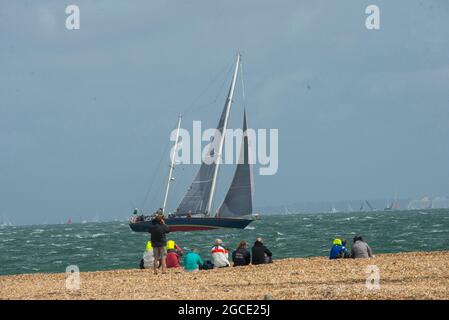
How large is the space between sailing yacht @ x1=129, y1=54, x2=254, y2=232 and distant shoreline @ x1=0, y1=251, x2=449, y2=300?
6371cm

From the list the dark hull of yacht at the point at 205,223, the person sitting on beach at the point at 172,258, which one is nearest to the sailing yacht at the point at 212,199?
the dark hull of yacht at the point at 205,223

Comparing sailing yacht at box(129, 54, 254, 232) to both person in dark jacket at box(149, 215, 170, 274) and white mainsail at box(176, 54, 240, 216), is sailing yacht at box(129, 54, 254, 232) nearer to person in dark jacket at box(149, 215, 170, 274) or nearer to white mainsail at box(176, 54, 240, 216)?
white mainsail at box(176, 54, 240, 216)

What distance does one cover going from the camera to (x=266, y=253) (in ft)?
101

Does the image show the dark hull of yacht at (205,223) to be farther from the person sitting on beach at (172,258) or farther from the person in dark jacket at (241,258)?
the person in dark jacket at (241,258)

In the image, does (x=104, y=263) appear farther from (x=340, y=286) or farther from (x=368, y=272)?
(x=340, y=286)

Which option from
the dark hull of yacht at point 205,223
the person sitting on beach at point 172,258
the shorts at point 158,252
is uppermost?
the shorts at point 158,252

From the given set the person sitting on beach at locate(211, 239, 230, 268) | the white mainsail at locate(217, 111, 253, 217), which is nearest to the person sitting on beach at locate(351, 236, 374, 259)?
the person sitting on beach at locate(211, 239, 230, 268)

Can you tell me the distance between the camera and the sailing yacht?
94.6 metres

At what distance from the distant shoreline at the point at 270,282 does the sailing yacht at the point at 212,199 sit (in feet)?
209

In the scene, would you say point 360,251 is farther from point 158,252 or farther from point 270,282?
point 270,282

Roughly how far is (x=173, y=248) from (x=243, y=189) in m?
63.8

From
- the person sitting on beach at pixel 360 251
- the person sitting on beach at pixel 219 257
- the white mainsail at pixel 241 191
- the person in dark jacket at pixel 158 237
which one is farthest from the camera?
the white mainsail at pixel 241 191

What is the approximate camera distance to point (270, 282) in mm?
23609

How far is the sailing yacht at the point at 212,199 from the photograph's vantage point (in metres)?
94.6
